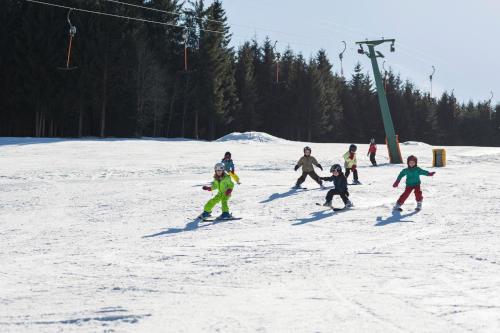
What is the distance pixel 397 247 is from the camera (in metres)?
8.74

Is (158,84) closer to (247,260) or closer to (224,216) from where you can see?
(224,216)

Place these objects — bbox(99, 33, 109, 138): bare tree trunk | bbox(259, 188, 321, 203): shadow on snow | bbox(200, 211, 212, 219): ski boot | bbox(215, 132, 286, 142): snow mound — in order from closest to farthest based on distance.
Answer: bbox(200, 211, 212, 219): ski boot < bbox(259, 188, 321, 203): shadow on snow < bbox(215, 132, 286, 142): snow mound < bbox(99, 33, 109, 138): bare tree trunk

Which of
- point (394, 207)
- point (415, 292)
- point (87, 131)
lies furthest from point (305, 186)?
point (87, 131)

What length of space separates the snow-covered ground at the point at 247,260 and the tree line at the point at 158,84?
22.0m

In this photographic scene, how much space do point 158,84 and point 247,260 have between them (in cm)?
4517

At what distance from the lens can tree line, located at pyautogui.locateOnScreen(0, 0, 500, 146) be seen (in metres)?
42.3

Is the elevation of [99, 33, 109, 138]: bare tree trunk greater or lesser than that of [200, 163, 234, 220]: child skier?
greater

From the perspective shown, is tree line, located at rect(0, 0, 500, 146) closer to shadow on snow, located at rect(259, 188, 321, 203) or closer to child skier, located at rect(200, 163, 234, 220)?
shadow on snow, located at rect(259, 188, 321, 203)

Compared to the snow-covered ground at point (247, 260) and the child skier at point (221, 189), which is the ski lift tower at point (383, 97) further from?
the child skier at point (221, 189)

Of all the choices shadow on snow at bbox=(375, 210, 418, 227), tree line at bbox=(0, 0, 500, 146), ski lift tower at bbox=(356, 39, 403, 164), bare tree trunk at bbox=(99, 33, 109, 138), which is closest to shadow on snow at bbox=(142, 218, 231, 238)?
shadow on snow at bbox=(375, 210, 418, 227)

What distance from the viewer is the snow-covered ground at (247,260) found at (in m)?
5.27

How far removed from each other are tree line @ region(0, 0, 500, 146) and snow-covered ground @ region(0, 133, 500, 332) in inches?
868

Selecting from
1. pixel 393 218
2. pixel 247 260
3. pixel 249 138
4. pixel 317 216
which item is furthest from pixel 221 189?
pixel 249 138

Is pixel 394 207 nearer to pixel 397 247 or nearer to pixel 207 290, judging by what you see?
pixel 397 247
